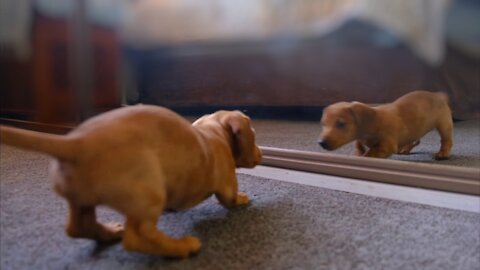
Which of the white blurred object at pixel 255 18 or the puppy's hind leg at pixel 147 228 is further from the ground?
the white blurred object at pixel 255 18

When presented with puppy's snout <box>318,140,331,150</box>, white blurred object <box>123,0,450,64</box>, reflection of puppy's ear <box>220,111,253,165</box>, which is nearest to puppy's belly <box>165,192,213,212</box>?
reflection of puppy's ear <box>220,111,253,165</box>

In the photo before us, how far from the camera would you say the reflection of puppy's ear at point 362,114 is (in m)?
0.83

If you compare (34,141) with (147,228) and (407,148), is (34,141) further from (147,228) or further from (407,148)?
(407,148)

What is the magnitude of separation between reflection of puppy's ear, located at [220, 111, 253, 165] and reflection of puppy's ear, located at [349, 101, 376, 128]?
0.93 ft

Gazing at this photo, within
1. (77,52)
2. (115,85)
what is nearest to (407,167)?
(115,85)

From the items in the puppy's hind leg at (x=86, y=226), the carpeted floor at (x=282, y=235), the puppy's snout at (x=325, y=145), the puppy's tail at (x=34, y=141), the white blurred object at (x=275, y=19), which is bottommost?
the carpeted floor at (x=282, y=235)

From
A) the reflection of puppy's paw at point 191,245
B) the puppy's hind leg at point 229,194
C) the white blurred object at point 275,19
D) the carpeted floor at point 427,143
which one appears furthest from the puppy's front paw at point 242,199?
the white blurred object at point 275,19

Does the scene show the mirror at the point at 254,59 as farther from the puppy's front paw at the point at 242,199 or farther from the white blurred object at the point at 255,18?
the puppy's front paw at the point at 242,199

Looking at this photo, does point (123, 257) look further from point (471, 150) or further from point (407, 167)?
point (471, 150)

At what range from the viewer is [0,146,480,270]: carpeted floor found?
1.46 ft

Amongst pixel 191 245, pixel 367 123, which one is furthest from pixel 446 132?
pixel 191 245

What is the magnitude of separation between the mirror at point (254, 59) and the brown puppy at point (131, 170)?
438mm

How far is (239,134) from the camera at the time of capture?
621mm

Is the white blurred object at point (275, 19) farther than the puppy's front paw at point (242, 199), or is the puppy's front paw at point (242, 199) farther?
the white blurred object at point (275, 19)
